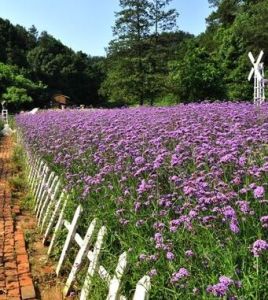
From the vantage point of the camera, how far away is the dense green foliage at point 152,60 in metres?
37.6

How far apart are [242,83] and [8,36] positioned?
142ft

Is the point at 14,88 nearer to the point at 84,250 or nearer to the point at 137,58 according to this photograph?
the point at 137,58

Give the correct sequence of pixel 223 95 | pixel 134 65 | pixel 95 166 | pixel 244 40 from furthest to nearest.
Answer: pixel 134 65 → pixel 244 40 → pixel 223 95 → pixel 95 166

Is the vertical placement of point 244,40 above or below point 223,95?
above

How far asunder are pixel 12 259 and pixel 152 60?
1896 inches

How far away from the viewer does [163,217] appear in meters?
3.68

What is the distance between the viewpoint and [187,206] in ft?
11.3

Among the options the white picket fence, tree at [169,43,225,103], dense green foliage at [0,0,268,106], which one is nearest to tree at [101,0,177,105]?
dense green foliage at [0,0,268,106]

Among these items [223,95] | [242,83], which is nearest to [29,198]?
[223,95]

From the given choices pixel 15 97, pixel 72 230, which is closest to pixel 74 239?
pixel 72 230

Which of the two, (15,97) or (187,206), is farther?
(15,97)

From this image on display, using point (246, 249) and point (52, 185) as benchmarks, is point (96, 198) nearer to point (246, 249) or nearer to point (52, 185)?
point (52, 185)

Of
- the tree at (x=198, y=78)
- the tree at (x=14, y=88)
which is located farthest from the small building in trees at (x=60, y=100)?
the tree at (x=198, y=78)

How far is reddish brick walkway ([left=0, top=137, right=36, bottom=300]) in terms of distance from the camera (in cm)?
470
